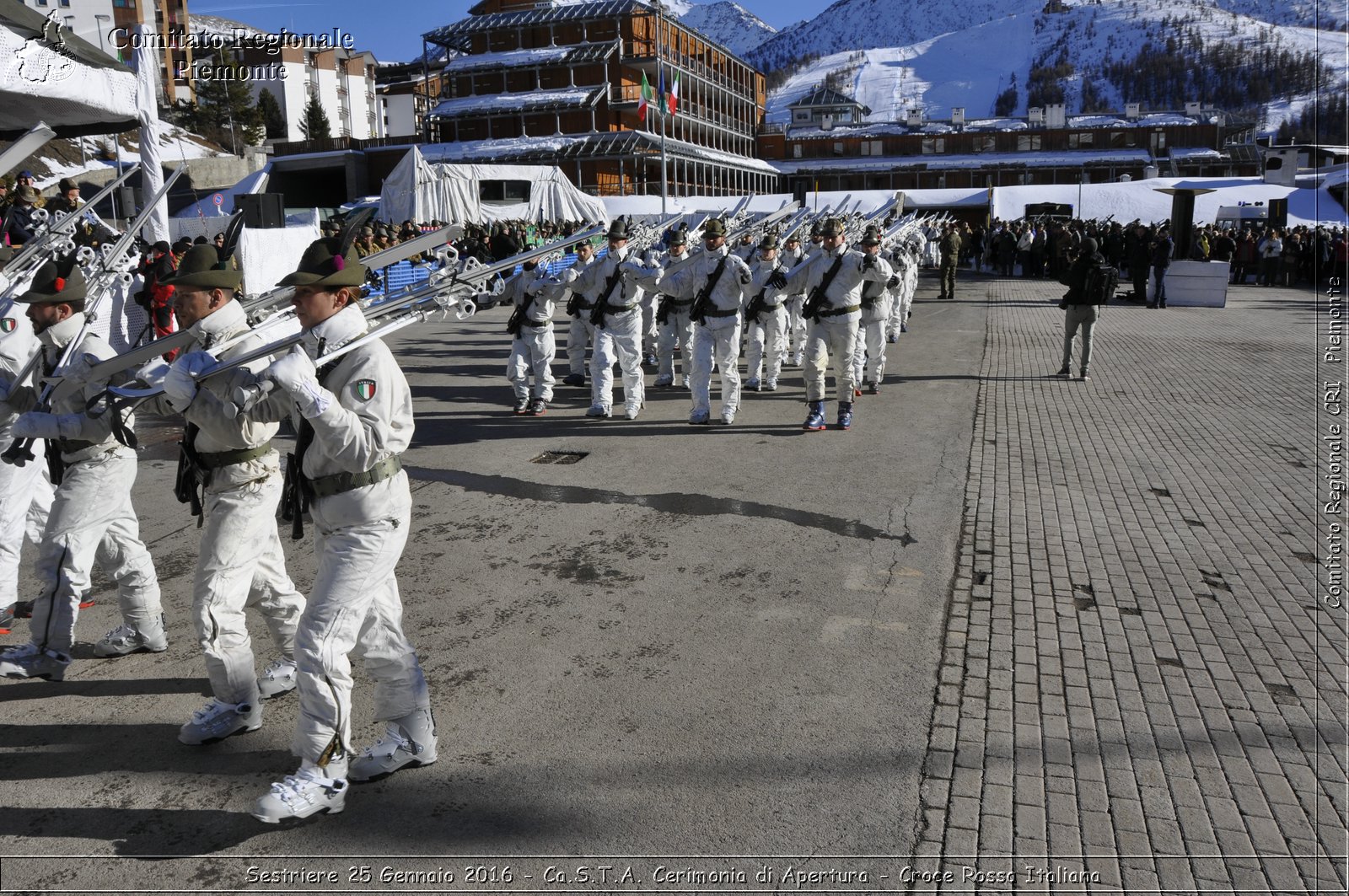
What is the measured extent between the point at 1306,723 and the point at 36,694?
629 cm

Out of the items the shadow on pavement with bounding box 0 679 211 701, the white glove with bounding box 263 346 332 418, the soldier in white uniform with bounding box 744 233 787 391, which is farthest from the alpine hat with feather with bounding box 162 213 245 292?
the soldier in white uniform with bounding box 744 233 787 391

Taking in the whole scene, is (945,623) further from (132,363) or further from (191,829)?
(132,363)

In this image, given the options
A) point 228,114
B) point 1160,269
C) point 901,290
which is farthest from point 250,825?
point 228,114

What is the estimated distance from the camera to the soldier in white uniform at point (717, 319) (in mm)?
10797

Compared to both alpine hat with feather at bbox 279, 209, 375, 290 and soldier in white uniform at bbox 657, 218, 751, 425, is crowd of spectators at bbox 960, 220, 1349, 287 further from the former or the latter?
alpine hat with feather at bbox 279, 209, 375, 290

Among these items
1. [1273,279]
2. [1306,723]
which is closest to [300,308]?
[1306,723]

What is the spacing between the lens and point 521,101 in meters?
62.3

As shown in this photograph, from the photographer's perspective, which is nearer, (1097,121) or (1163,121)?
(1163,121)

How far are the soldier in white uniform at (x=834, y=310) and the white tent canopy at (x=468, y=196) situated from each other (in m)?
18.3

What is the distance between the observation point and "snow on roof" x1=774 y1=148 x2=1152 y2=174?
68812mm

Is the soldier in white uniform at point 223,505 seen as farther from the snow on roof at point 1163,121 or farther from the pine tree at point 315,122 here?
the snow on roof at point 1163,121

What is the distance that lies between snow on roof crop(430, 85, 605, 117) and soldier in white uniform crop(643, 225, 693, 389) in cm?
5195

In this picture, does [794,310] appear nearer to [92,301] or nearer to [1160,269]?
[92,301]

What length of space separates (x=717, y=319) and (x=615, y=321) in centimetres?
122
